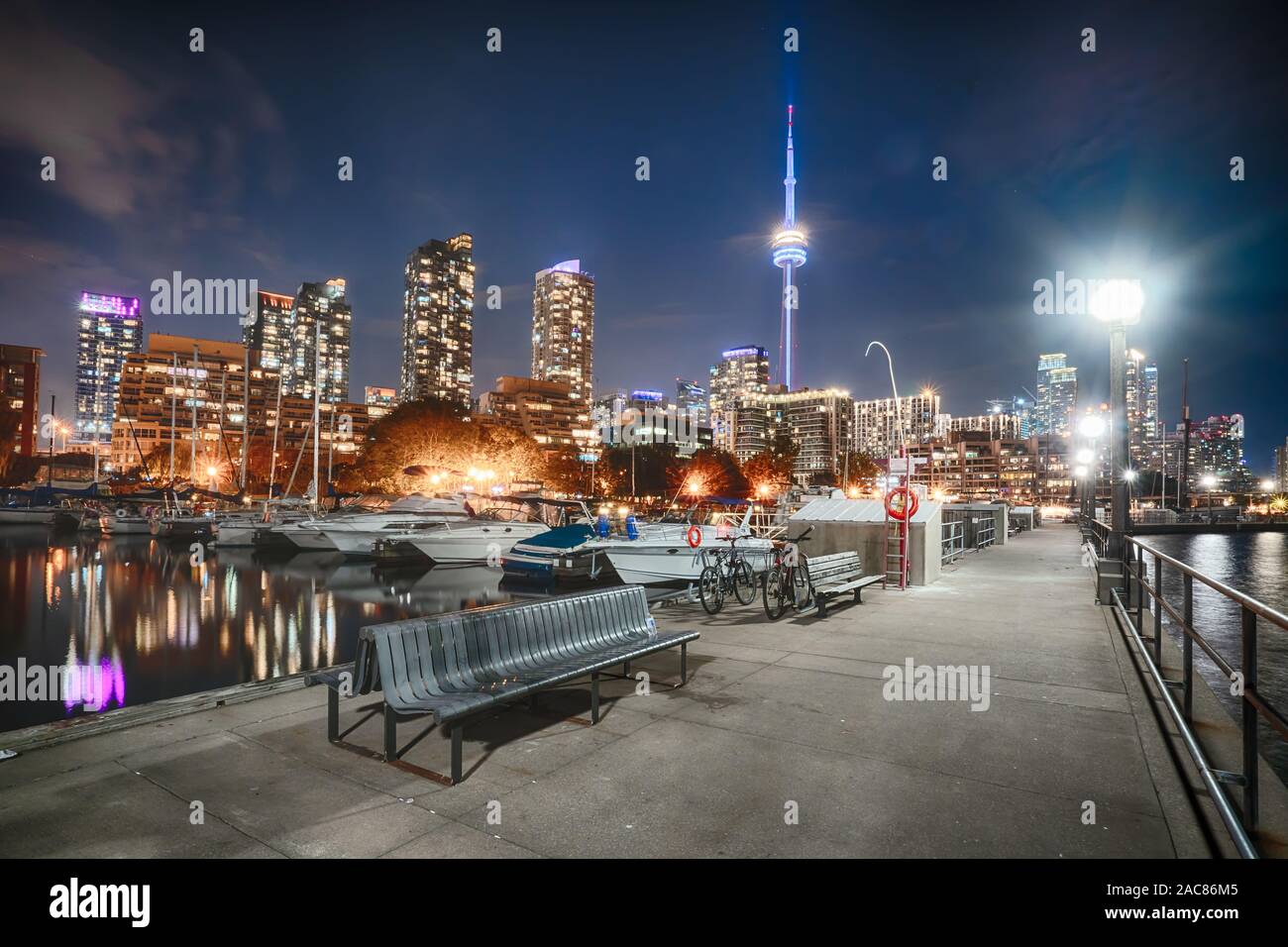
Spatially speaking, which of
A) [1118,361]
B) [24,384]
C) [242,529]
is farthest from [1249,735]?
[24,384]

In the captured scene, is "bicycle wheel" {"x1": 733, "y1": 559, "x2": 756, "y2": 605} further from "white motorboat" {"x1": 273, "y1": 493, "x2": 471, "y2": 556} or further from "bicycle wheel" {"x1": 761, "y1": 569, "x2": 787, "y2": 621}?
"white motorboat" {"x1": 273, "y1": 493, "x2": 471, "y2": 556}

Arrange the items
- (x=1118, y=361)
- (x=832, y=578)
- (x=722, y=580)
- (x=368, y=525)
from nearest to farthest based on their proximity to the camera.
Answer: (x=832, y=578) → (x=1118, y=361) → (x=722, y=580) → (x=368, y=525)

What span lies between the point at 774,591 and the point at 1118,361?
25.1 feet

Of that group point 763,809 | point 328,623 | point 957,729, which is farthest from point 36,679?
point 957,729

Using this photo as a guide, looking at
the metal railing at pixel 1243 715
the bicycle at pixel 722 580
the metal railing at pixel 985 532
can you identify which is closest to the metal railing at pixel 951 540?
the metal railing at pixel 985 532

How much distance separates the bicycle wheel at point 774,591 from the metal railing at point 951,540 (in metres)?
7.09

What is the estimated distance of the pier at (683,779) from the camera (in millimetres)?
3947

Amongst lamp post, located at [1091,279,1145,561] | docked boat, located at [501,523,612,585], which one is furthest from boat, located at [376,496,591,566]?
lamp post, located at [1091,279,1145,561]

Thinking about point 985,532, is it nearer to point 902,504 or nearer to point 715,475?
point 902,504

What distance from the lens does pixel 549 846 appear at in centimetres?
388

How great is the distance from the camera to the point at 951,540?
20516 mm
